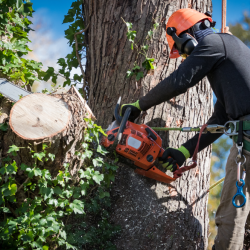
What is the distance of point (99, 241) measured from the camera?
7.64 feet

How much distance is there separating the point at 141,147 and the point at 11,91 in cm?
122

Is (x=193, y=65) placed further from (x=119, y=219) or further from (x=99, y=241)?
(x=99, y=241)

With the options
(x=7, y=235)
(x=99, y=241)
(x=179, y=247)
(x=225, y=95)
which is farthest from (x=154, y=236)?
(x=225, y=95)

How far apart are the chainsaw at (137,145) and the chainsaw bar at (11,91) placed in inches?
31.7

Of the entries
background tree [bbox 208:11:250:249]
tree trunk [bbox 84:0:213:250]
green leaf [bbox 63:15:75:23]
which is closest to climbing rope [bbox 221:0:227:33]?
tree trunk [bbox 84:0:213:250]

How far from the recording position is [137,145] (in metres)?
2.39

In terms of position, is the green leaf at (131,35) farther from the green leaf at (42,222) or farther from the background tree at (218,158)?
the background tree at (218,158)

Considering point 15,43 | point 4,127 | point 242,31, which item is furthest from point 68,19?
point 242,31

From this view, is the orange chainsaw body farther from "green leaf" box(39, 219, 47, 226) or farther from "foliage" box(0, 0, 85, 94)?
"foliage" box(0, 0, 85, 94)

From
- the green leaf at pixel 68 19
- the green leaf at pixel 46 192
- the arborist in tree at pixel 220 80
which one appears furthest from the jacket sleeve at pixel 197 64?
the green leaf at pixel 68 19

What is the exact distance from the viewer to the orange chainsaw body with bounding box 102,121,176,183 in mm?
2383

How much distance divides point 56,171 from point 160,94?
1.10m

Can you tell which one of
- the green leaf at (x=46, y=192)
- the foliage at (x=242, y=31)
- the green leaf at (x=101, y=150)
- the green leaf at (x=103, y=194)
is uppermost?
the foliage at (x=242, y=31)

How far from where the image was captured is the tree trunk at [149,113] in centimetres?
244
